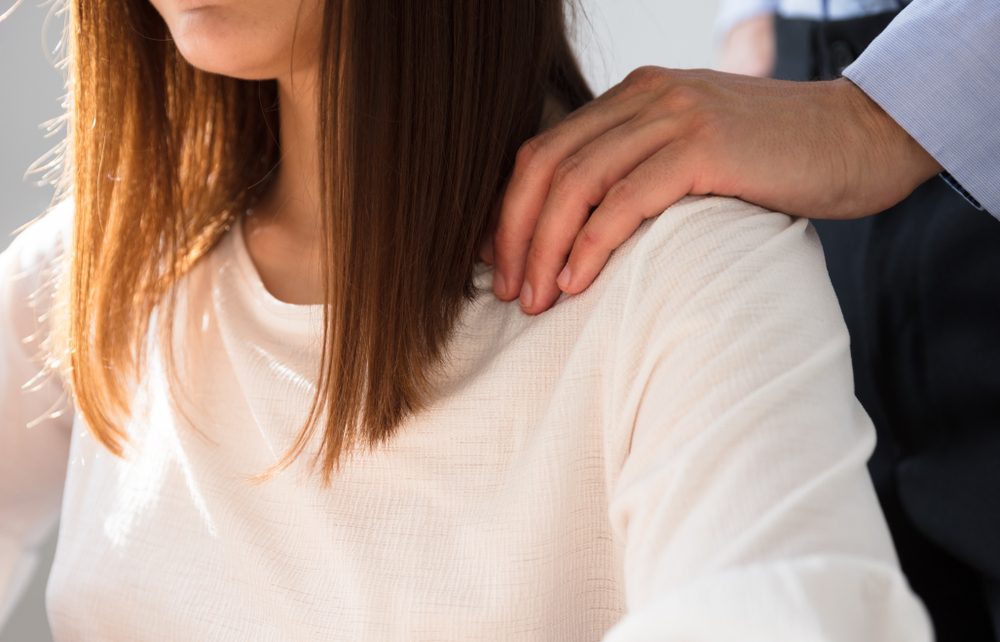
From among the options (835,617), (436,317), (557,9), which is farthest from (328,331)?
(835,617)

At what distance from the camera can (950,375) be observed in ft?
3.06

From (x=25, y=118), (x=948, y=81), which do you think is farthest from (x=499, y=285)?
(x=25, y=118)

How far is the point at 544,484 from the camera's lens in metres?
0.77

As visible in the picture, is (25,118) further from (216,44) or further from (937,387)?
(937,387)

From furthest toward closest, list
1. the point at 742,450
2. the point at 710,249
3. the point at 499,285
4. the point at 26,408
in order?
the point at 26,408 < the point at 499,285 < the point at 710,249 < the point at 742,450

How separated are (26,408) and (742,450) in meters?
0.83

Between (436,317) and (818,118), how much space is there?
34 cm

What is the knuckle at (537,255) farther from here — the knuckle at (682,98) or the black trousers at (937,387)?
the black trousers at (937,387)

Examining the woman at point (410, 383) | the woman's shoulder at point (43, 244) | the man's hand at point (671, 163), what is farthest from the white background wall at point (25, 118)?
the man's hand at point (671, 163)

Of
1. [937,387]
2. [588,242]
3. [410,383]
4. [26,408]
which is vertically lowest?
[26,408]

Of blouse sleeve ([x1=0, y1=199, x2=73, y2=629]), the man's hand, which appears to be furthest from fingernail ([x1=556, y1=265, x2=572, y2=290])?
blouse sleeve ([x1=0, y1=199, x2=73, y2=629])

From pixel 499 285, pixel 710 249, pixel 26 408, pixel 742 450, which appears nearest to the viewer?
pixel 742 450

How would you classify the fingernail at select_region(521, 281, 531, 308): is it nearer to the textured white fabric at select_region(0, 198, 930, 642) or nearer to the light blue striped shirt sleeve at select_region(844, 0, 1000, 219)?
the textured white fabric at select_region(0, 198, 930, 642)

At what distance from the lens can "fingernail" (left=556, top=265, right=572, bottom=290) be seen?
0.79m
